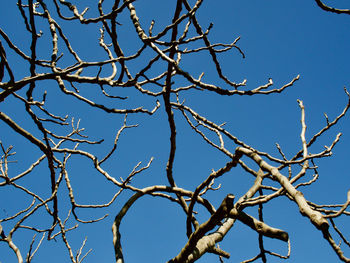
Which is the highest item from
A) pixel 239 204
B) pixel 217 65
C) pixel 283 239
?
pixel 217 65

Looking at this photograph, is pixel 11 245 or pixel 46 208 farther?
pixel 46 208

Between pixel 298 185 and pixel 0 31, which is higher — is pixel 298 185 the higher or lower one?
the lower one

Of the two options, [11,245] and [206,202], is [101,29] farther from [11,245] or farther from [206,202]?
[11,245]

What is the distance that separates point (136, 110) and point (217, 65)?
69 centimetres

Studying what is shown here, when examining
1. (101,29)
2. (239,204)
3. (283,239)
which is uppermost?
(101,29)

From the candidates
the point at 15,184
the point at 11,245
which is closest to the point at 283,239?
the point at 11,245

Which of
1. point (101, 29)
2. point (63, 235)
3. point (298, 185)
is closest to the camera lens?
point (298, 185)

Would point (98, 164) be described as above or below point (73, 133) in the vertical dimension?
below

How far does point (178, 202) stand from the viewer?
2.56m

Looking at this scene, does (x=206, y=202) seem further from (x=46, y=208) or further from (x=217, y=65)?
(x=46, y=208)

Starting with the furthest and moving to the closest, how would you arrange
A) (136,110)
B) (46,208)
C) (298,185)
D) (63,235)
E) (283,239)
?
1. (63,235)
2. (46,208)
3. (298,185)
4. (136,110)
5. (283,239)

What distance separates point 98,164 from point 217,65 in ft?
3.99

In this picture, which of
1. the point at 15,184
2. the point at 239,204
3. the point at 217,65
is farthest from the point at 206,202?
the point at 15,184

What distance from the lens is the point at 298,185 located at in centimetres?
247
